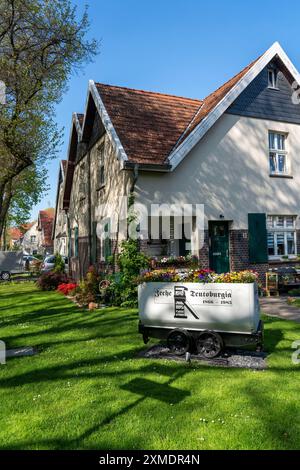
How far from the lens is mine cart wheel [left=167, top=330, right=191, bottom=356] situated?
20.8 ft

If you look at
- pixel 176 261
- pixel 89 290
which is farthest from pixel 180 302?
pixel 89 290

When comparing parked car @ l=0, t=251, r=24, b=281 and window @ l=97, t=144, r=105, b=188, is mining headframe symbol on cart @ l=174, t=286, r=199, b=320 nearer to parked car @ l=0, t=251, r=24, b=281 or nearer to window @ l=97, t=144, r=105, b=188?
window @ l=97, t=144, r=105, b=188

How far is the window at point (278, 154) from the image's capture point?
49.7 ft

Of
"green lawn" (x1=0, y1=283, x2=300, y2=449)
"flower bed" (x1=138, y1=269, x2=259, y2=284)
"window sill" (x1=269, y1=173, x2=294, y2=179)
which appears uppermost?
"window sill" (x1=269, y1=173, x2=294, y2=179)

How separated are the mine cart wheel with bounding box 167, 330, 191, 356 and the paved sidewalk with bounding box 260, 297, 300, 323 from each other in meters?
3.98

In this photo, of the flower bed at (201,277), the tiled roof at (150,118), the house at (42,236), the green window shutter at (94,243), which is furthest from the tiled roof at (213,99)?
the house at (42,236)

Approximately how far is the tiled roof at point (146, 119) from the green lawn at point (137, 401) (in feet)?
23.2

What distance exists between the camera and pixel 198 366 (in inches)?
232

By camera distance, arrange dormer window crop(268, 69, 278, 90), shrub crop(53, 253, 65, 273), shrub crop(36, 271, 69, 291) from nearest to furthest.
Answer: dormer window crop(268, 69, 278, 90)
shrub crop(36, 271, 69, 291)
shrub crop(53, 253, 65, 273)

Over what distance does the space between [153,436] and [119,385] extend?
151cm

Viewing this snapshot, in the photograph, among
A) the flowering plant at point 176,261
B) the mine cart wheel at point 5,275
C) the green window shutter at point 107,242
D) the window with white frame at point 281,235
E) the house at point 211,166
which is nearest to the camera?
the flowering plant at point 176,261

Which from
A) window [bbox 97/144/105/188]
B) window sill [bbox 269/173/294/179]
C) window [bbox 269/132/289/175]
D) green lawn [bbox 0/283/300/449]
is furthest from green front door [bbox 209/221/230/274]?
green lawn [bbox 0/283/300/449]

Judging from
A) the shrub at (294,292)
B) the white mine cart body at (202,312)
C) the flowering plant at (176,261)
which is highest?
the flowering plant at (176,261)

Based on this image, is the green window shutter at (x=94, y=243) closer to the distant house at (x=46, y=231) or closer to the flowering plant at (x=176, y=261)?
the flowering plant at (x=176, y=261)
